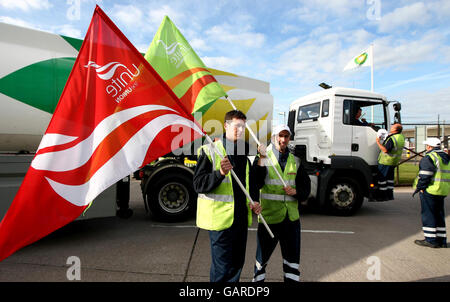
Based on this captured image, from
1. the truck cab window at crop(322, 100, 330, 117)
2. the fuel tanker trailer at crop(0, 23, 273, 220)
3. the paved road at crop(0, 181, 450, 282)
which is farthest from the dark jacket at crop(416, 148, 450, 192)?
the fuel tanker trailer at crop(0, 23, 273, 220)

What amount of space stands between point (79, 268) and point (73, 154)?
82.6 inches

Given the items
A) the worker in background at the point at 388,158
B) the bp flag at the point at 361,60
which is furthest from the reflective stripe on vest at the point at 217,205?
the bp flag at the point at 361,60

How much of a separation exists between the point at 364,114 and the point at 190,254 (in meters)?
4.86

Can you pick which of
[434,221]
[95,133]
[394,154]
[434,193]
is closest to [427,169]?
[434,193]

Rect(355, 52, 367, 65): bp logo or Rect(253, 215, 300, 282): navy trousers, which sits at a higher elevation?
Rect(355, 52, 367, 65): bp logo

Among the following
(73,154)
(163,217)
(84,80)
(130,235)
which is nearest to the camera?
(73,154)

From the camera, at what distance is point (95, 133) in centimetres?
196

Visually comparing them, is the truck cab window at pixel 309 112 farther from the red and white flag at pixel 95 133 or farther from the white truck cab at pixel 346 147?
the red and white flag at pixel 95 133

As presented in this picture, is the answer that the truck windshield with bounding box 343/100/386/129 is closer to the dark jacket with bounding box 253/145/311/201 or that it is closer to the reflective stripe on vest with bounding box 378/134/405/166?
the reflective stripe on vest with bounding box 378/134/405/166

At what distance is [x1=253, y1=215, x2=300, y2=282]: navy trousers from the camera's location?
2.44 m

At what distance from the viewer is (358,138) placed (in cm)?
582

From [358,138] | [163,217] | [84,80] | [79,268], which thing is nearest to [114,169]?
[84,80]

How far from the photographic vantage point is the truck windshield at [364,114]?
5.80 meters

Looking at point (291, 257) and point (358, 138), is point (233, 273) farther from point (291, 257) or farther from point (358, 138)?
point (358, 138)
